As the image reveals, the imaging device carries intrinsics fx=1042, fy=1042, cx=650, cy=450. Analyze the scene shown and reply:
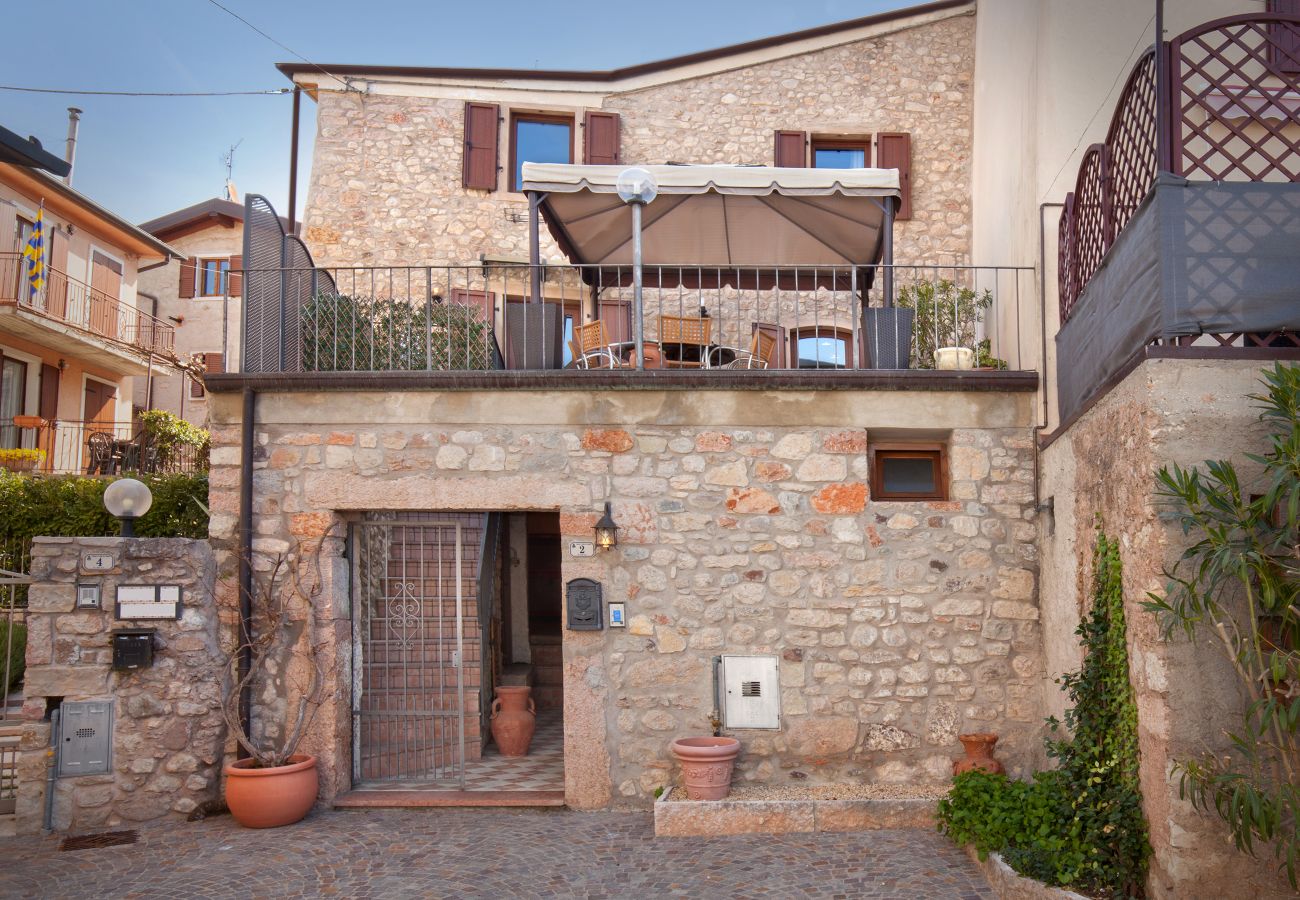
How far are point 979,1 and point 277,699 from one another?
371 inches

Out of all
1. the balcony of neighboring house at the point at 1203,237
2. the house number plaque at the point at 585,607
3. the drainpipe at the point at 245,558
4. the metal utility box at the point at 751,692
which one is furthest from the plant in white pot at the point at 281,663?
the balcony of neighboring house at the point at 1203,237

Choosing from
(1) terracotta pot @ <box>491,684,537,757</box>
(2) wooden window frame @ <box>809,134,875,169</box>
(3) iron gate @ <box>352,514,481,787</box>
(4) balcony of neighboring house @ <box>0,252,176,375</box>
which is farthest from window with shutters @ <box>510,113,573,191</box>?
(4) balcony of neighboring house @ <box>0,252,176,375</box>

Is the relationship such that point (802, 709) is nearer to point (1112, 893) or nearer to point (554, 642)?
point (1112, 893)

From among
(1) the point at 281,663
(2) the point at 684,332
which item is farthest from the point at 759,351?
(1) the point at 281,663

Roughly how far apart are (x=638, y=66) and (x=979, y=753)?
827 cm

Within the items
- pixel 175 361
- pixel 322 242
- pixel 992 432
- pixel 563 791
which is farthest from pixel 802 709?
pixel 175 361

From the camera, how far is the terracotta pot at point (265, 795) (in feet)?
21.5

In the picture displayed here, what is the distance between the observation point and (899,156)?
1145cm

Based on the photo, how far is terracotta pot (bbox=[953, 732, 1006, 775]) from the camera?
21.7ft

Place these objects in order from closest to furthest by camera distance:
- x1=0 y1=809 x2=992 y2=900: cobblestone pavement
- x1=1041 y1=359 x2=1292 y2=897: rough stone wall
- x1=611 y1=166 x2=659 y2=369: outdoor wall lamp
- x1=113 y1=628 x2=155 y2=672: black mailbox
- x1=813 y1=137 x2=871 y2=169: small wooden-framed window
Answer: x1=1041 y1=359 x2=1292 y2=897: rough stone wall, x1=0 y1=809 x2=992 y2=900: cobblestone pavement, x1=113 y1=628 x2=155 y2=672: black mailbox, x1=611 y1=166 x2=659 y2=369: outdoor wall lamp, x1=813 y1=137 x2=871 y2=169: small wooden-framed window

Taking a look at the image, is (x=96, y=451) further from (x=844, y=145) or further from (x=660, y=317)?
(x=844, y=145)

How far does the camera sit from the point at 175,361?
59.9 feet

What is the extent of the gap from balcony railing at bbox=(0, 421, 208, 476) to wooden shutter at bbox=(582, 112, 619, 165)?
5984mm

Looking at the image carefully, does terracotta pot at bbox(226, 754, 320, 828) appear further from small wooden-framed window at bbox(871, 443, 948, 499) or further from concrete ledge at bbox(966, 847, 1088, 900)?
small wooden-framed window at bbox(871, 443, 948, 499)
